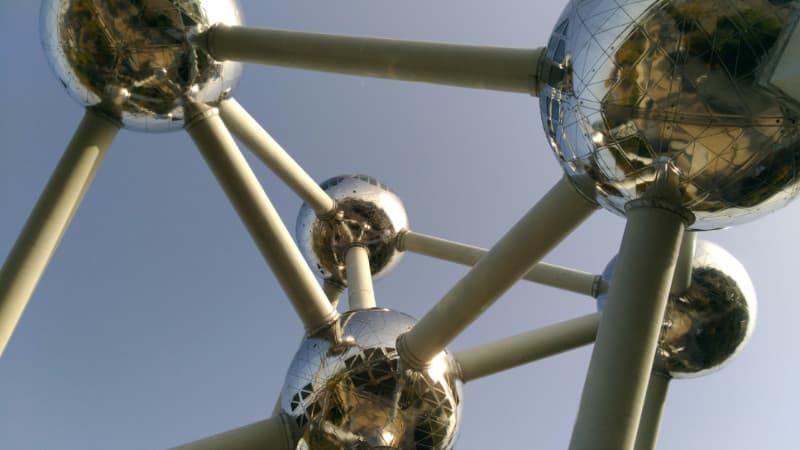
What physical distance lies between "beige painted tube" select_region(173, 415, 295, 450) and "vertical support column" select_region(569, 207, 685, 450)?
286 cm

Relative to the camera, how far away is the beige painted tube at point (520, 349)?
19.7ft

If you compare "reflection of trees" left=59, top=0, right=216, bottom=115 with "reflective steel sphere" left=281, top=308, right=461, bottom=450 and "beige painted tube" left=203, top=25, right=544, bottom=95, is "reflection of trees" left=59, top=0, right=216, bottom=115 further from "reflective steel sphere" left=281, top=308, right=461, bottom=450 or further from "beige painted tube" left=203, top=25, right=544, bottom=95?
"reflective steel sphere" left=281, top=308, right=461, bottom=450

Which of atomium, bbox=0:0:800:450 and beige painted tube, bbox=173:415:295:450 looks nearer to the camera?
atomium, bbox=0:0:800:450

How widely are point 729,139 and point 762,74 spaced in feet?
1.06

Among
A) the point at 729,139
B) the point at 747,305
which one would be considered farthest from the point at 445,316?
the point at 747,305

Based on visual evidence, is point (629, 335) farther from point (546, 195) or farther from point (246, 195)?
point (246, 195)

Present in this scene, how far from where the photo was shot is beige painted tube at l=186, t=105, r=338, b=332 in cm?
512

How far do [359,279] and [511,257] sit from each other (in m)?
3.66

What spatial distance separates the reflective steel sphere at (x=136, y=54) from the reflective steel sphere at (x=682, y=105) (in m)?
2.57

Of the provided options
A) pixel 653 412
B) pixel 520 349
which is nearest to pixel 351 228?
pixel 520 349

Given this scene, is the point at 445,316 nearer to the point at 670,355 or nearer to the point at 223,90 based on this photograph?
the point at 223,90

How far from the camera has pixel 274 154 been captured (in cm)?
657

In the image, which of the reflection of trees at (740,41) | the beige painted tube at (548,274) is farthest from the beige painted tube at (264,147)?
the reflection of trees at (740,41)

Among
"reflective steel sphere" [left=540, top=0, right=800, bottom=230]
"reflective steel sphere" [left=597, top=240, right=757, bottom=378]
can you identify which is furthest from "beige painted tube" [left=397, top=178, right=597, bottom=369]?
"reflective steel sphere" [left=597, top=240, right=757, bottom=378]
